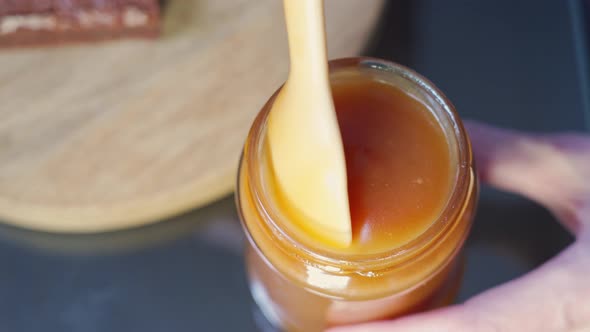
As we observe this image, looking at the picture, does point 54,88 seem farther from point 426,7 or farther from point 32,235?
point 426,7

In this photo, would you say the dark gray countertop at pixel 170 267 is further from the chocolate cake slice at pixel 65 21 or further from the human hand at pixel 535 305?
the chocolate cake slice at pixel 65 21

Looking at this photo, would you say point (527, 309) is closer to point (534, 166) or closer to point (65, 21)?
point (534, 166)

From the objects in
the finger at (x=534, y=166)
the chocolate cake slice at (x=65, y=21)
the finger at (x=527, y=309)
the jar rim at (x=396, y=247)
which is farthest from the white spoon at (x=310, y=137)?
the chocolate cake slice at (x=65, y=21)

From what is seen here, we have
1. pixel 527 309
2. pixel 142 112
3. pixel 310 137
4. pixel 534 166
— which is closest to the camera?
pixel 310 137

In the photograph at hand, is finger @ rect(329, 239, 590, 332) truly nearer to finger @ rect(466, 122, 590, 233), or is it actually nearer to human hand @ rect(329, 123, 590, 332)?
human hand @ rect(329, 123, 590, 332)

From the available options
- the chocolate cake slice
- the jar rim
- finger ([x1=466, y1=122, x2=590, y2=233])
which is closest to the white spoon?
the jar rim

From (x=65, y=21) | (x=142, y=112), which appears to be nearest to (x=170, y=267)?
(x=142, y=112)

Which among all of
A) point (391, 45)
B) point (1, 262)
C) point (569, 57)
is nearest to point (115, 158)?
point (1, 262)
